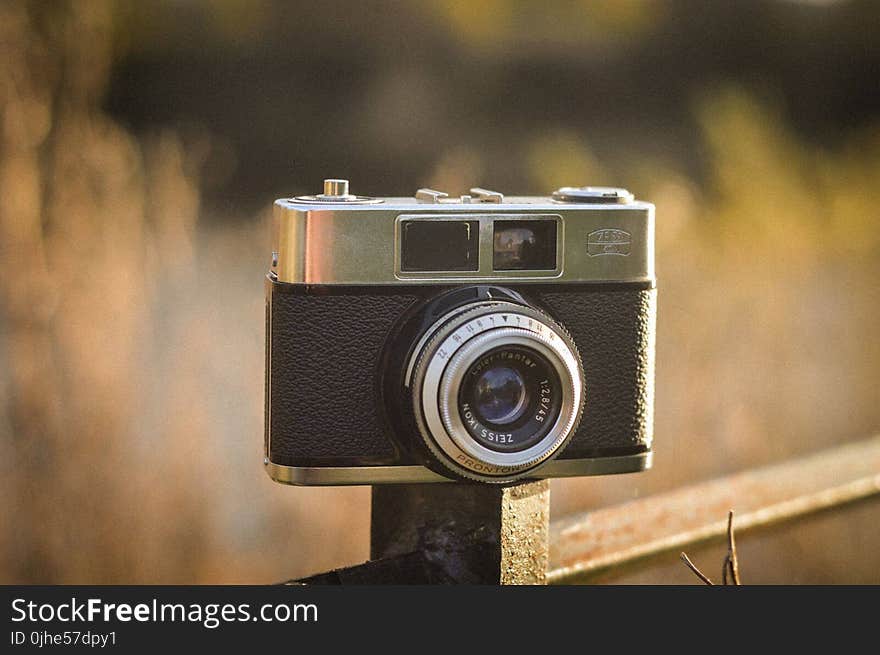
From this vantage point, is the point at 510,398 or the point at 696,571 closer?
the point at 696,571

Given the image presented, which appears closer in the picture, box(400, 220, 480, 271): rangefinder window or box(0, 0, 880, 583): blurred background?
box(400, 220, 480, 271): rangefinder window

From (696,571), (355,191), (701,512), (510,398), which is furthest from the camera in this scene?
(355,191)

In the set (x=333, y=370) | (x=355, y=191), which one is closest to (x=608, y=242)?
(x=333, y=370)

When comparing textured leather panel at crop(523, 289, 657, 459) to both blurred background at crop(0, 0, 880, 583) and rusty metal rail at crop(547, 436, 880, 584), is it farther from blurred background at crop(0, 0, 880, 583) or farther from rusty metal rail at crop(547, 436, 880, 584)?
blurred background at crop(0, 0, 880, 583)

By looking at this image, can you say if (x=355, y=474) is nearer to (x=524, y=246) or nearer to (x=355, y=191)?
(x=524, y=246)

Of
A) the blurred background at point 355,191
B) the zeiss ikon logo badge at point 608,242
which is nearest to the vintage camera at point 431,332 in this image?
the zeiss ikon logo badge at point 608,242

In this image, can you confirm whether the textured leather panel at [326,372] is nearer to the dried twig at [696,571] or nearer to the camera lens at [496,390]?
the camera lens at [496,390]

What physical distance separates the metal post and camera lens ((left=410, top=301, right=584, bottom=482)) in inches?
1.1

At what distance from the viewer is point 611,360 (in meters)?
0.69

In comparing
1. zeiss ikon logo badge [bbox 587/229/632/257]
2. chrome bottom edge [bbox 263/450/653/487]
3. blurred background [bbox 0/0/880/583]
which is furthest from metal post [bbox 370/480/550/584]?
blurred background [bbox 0/0/880/583]

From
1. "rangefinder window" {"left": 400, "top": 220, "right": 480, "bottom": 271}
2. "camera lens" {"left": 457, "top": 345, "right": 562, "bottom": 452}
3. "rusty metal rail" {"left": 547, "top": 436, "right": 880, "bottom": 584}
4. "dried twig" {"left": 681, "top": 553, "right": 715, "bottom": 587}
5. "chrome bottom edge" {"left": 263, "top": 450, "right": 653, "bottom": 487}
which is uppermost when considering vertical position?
"rangefinder window" {"left": 400, "top": 220, "right": 480, "bottom": 271}

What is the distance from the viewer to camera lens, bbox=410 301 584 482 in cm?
62

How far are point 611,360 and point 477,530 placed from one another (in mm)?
121

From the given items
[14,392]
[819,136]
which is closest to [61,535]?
[14,392]
